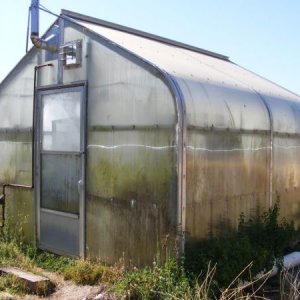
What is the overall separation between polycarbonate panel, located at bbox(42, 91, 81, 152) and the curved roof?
1248 millimetres

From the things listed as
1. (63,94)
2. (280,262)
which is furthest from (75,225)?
(280,262)

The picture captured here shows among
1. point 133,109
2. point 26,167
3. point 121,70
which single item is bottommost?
point 26,167

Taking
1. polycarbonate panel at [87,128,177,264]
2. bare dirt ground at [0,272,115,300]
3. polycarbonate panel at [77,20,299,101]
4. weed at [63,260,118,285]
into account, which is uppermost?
polycarbonate panel at [77,20,299,101]

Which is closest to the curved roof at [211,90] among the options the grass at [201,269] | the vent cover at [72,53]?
the vent cover at [72,53]

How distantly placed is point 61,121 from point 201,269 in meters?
3.46

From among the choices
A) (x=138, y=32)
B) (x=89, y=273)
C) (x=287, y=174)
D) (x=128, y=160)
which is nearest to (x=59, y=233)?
(x=89, y=273)

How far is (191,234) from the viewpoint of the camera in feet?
19.7

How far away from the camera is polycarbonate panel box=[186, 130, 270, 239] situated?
19.8 ft

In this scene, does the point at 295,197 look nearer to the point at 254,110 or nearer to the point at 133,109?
the point at 254,110

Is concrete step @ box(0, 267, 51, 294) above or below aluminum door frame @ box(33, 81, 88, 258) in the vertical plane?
below

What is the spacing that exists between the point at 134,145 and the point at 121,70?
3.83ft

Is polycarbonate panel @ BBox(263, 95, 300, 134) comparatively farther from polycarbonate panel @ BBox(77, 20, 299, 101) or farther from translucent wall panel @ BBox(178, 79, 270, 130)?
translucent wall panel @ BBox(178, 79, 270, 130)

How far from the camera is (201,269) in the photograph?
5664mm

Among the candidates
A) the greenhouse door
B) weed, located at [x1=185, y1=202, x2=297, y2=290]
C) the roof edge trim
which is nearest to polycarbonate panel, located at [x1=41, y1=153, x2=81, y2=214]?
the greenhouse door
